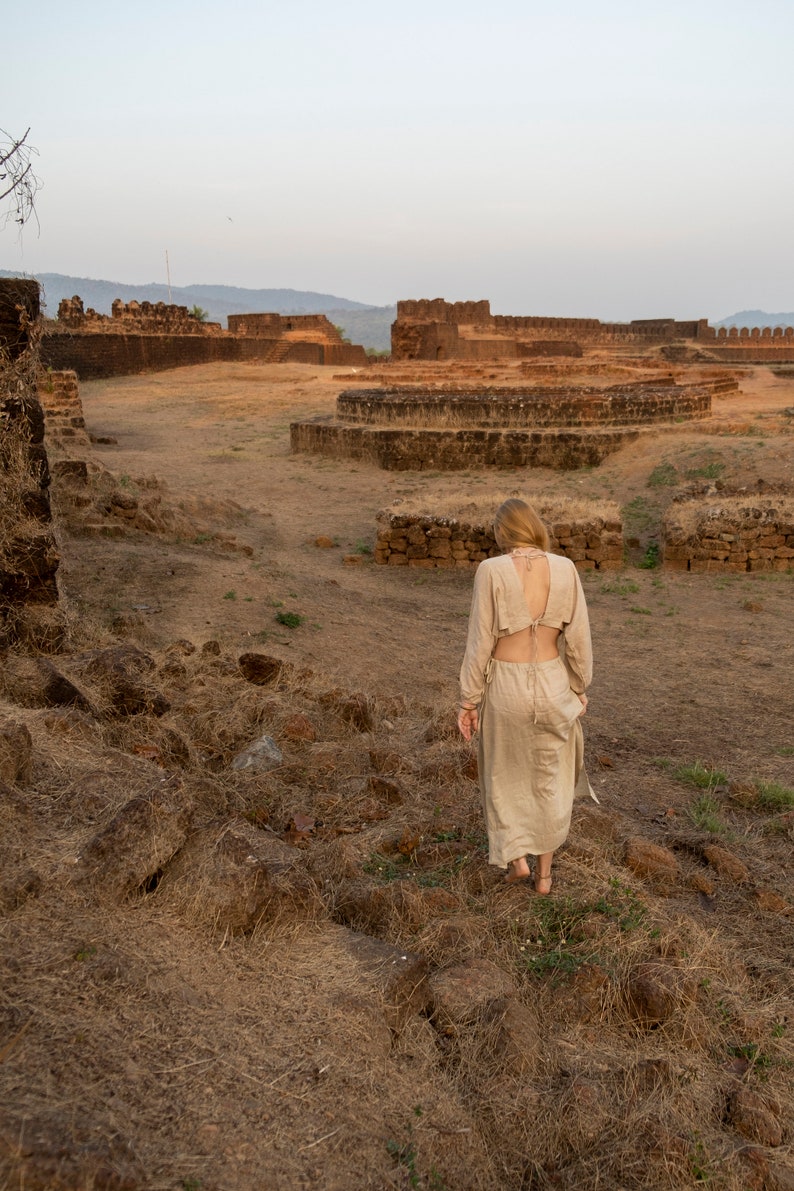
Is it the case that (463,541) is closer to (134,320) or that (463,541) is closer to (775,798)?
(775,798)

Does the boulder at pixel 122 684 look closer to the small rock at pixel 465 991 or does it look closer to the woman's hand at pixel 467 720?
the woman's hand at pixel 467 720

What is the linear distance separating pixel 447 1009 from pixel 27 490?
3.97 metres

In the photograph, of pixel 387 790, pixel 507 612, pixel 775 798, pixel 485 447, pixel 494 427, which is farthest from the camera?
pixel 494 427

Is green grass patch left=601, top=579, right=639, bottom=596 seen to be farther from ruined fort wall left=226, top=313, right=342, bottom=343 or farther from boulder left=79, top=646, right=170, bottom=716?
ruined fort wall left=226, top=313, right=342, bottom=343

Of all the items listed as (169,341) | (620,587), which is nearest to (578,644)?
(620,587)

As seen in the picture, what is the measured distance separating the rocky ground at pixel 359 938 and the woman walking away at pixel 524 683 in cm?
30

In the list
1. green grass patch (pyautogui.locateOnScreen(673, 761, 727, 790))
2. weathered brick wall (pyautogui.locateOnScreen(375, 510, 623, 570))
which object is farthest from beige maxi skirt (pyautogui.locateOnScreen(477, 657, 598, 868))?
weathered brick wall (pyautogui.locateOnScreen(375, 510, 623, 570))

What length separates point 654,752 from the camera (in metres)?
5.30

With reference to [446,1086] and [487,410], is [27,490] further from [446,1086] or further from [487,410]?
[487,410]

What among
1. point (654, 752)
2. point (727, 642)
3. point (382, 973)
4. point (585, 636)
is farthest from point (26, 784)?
point (727, 642)

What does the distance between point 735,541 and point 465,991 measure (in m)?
8.01

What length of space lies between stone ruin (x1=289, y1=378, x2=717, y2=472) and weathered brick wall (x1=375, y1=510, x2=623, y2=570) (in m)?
4.96

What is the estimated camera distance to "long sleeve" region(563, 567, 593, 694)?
3150 mm

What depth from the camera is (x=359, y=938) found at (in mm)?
2766
